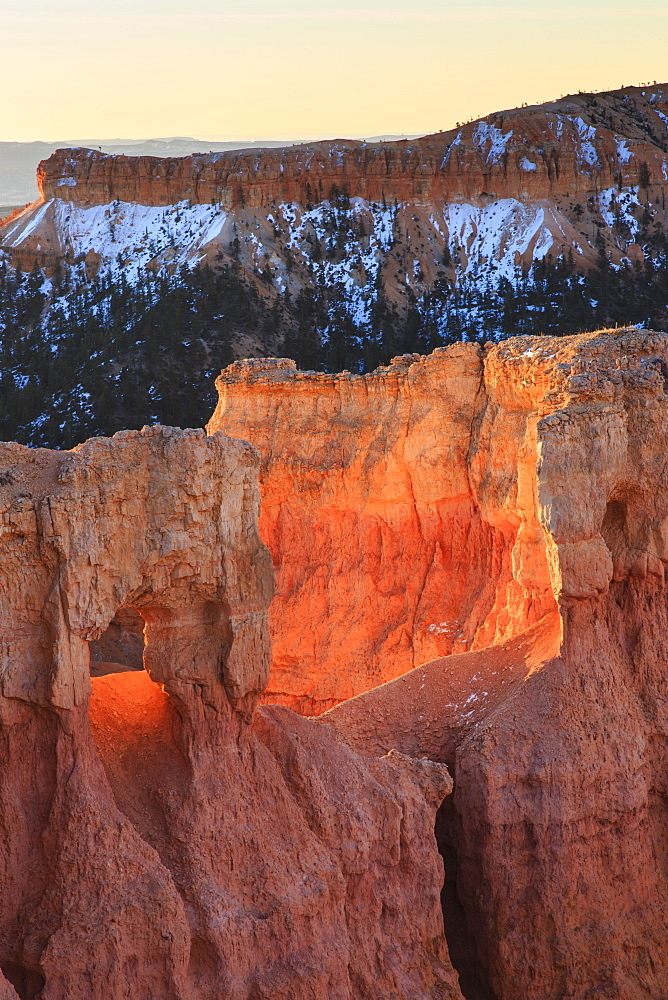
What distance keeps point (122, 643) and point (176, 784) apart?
44.7ft

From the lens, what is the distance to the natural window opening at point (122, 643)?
24.2 meters

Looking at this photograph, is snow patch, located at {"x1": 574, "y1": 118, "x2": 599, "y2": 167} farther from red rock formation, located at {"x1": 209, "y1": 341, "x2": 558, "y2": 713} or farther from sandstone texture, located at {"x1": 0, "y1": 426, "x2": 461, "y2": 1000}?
sandstone texture, located at {"x1": 0, "y1": 426, "x2": 461, "y2": 1000}

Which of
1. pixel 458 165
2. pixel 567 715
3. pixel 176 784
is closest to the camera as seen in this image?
pixel 176 784

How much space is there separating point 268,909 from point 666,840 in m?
5.39

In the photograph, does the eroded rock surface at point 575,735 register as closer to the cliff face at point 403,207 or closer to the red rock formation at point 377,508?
the red rock formation at point 377,508

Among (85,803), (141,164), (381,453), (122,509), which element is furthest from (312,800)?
(141,164)

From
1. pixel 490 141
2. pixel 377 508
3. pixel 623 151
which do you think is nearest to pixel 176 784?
pixel 377 508

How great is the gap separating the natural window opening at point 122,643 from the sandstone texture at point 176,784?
11.6 meters

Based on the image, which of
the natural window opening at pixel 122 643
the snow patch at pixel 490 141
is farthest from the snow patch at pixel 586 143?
the natural window opening at pixel 122 643

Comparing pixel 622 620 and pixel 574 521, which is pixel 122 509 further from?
pixel 622 620

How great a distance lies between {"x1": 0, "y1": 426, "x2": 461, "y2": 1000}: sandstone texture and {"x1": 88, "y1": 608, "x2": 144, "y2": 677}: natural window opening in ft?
38.0

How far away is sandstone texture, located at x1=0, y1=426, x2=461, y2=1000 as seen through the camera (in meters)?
10.4

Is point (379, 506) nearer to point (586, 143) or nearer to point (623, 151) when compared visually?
point (623, 151)

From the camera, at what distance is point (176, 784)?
11.5 meters
